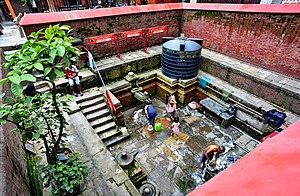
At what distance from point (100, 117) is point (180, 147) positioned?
11.5 feet

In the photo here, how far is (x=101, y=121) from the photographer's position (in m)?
6.91

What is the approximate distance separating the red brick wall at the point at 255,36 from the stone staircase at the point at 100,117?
733 centimetres

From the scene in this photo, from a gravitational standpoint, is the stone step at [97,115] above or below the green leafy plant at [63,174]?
below

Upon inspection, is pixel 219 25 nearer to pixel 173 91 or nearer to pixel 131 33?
pixel 173 91

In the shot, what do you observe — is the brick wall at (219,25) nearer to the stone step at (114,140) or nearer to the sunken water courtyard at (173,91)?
the sunken water courtyard at (173,91)

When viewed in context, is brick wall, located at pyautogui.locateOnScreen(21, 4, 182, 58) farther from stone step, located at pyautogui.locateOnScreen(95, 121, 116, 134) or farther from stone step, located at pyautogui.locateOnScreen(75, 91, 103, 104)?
stone step, located at pyautogui.locateOnScreen(95, 121, 116, 134)

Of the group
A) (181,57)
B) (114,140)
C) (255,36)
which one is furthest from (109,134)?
(255,36)

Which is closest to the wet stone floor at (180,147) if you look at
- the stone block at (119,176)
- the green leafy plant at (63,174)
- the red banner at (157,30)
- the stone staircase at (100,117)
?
the stone staircase at (100,117)

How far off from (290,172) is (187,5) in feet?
38.1

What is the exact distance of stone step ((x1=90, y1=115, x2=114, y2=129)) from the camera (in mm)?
6749

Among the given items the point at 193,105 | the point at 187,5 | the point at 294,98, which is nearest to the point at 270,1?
the point at 187,5

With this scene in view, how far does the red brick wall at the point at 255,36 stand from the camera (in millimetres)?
7180

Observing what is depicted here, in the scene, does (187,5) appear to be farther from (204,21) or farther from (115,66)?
(115,66)

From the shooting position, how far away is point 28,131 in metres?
2.80
